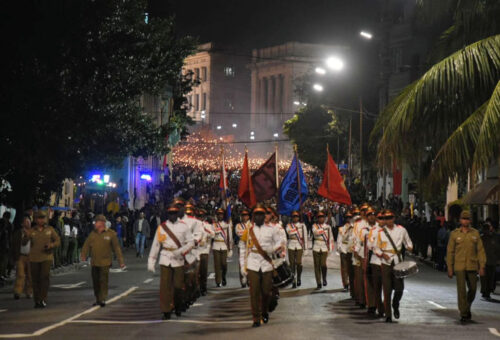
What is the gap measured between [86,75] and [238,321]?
1292 centimetres

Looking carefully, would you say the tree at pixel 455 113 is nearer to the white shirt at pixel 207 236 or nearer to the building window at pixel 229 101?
the white shirt at pixel 207 236

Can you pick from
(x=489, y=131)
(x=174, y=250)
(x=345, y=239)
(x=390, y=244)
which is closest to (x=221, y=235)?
(x=345, y=239)

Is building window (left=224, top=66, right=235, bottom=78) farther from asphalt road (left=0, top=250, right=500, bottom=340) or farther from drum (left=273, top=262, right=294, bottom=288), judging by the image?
drum (left=273, top=262, right=294, bottom=288)

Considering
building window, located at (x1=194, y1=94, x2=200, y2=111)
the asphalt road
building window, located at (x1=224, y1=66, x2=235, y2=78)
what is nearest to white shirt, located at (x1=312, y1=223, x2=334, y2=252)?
the asphalt road

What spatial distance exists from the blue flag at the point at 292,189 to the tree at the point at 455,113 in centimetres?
917

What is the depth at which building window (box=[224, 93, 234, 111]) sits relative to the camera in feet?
561

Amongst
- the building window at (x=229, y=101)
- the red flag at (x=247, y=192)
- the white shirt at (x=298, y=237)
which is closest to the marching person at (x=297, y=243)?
the white shirt at (x=298, y=237)

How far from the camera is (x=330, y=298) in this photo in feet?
64.1

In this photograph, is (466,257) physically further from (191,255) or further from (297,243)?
(297,243)

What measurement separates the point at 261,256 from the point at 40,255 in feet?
16.6

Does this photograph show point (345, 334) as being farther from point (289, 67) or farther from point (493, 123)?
point (289, 67)

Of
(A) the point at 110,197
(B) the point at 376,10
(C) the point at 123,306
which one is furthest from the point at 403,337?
(B) the point at 376,10

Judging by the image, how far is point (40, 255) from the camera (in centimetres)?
1798

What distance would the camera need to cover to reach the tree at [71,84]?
82.6 ft
